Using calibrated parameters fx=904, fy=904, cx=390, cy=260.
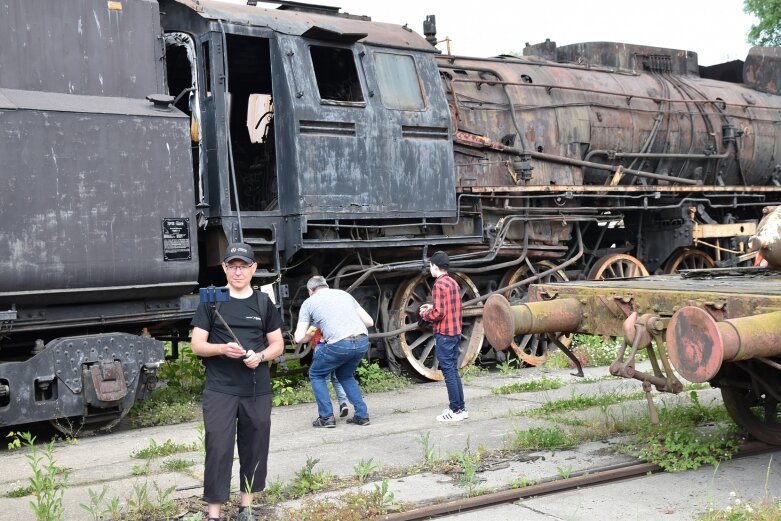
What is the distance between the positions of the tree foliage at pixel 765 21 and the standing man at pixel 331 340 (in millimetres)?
24098

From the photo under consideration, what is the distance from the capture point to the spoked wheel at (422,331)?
9805 millimetres

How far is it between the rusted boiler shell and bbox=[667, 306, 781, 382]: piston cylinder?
5.66 meters

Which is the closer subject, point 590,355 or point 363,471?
point 363,471

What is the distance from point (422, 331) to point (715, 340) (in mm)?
5982

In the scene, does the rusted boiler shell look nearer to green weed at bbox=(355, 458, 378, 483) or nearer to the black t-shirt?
green weed at bbox=(355, 458, 378, 483)

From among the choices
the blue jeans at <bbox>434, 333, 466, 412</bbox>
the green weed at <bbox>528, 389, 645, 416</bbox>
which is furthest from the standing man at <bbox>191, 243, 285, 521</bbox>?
the green weed at <bbox>528, 389, 645, 416</bbox>

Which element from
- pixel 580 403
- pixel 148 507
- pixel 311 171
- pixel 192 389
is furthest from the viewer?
pixel 192 389

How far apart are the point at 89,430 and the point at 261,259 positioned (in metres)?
2.23

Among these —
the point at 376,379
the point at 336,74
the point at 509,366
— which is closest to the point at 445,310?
the point at 376,379

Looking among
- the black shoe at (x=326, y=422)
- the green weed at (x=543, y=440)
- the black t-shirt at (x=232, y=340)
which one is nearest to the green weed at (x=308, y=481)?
the black t-shirt at (x=232, y=340)

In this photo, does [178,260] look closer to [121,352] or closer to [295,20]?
[121,352]

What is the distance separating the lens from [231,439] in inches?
189

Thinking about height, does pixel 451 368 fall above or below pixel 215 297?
below

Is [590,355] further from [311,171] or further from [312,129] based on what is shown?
[312,129]
